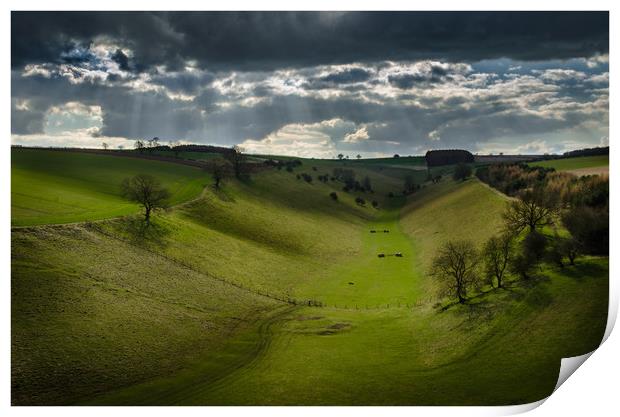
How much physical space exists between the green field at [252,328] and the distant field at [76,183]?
6442 millimetres

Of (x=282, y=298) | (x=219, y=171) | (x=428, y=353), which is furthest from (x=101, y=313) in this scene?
(x=219, y=171)

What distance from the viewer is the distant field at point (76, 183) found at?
64.9 meters

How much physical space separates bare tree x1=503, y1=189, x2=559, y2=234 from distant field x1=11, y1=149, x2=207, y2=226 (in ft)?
186

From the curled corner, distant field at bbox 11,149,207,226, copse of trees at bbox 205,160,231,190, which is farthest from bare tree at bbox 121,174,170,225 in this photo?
the curled corner

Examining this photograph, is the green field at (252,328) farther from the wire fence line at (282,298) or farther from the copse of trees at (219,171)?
the copse of trees at (219,171)

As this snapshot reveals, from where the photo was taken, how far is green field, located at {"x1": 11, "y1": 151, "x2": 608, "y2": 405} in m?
38.7

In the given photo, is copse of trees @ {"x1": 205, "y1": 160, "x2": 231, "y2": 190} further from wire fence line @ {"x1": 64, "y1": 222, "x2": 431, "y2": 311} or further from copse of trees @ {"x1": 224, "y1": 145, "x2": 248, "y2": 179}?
wire fence line @ {"x1": 64, "y1": 222, "x2": 431, "y2": 311}

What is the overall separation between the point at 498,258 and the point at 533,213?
13.4 metres

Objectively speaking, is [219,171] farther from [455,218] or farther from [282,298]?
[282,298]

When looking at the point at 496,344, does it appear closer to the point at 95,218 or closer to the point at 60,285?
the point at 60,285

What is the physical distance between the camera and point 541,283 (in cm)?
4738

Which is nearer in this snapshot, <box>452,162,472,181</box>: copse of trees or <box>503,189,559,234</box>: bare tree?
<box>503,189,559,234</box>: bare tree

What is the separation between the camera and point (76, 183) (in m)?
91.5

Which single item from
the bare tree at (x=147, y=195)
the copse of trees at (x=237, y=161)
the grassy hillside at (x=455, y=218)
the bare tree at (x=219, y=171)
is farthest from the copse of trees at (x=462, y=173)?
the bare tree at (x=147, y=195)
